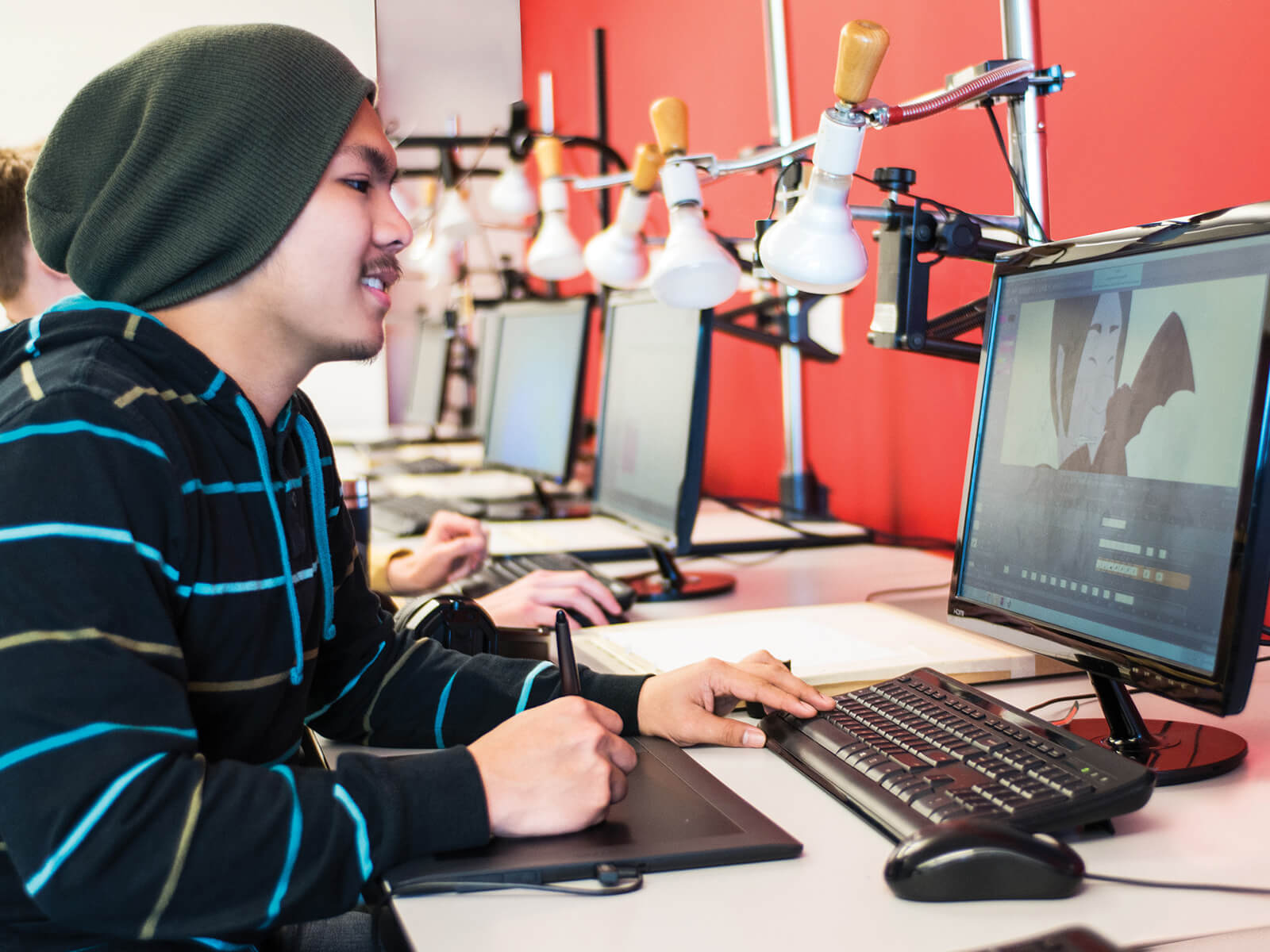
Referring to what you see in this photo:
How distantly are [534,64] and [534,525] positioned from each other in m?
0.96

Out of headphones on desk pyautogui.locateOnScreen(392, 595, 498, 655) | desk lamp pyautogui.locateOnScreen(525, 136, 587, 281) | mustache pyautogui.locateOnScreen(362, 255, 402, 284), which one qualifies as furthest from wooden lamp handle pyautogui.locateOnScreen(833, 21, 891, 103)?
desk lamp pyautogui.locateOnScreen(525, 136, 587, 281)

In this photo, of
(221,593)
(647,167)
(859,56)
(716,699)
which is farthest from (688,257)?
(221,593)

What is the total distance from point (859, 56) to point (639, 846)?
29.1 inches

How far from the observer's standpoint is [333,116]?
0.90 m

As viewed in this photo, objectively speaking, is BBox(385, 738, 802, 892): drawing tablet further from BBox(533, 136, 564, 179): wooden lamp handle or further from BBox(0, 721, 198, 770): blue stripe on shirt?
BBox(533, 136, 564, 179): wooden lamp handle

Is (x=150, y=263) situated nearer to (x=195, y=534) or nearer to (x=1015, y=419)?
(x=195, y=534)

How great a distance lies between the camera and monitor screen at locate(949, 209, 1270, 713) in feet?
2.47

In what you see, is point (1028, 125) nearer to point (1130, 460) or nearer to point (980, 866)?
point (1130, 460)

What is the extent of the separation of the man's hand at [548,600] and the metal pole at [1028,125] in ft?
2.23

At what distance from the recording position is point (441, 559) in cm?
169

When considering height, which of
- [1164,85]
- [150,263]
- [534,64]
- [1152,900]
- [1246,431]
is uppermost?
[534,64]

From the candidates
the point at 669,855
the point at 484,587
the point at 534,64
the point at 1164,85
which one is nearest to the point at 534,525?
the point at 484,587

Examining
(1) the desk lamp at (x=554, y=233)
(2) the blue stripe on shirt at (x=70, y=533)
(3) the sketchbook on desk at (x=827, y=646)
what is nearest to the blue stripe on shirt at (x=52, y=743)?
(2) the blue stripe on shirt at (x=70, y=533)

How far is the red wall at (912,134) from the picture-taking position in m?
1.34
